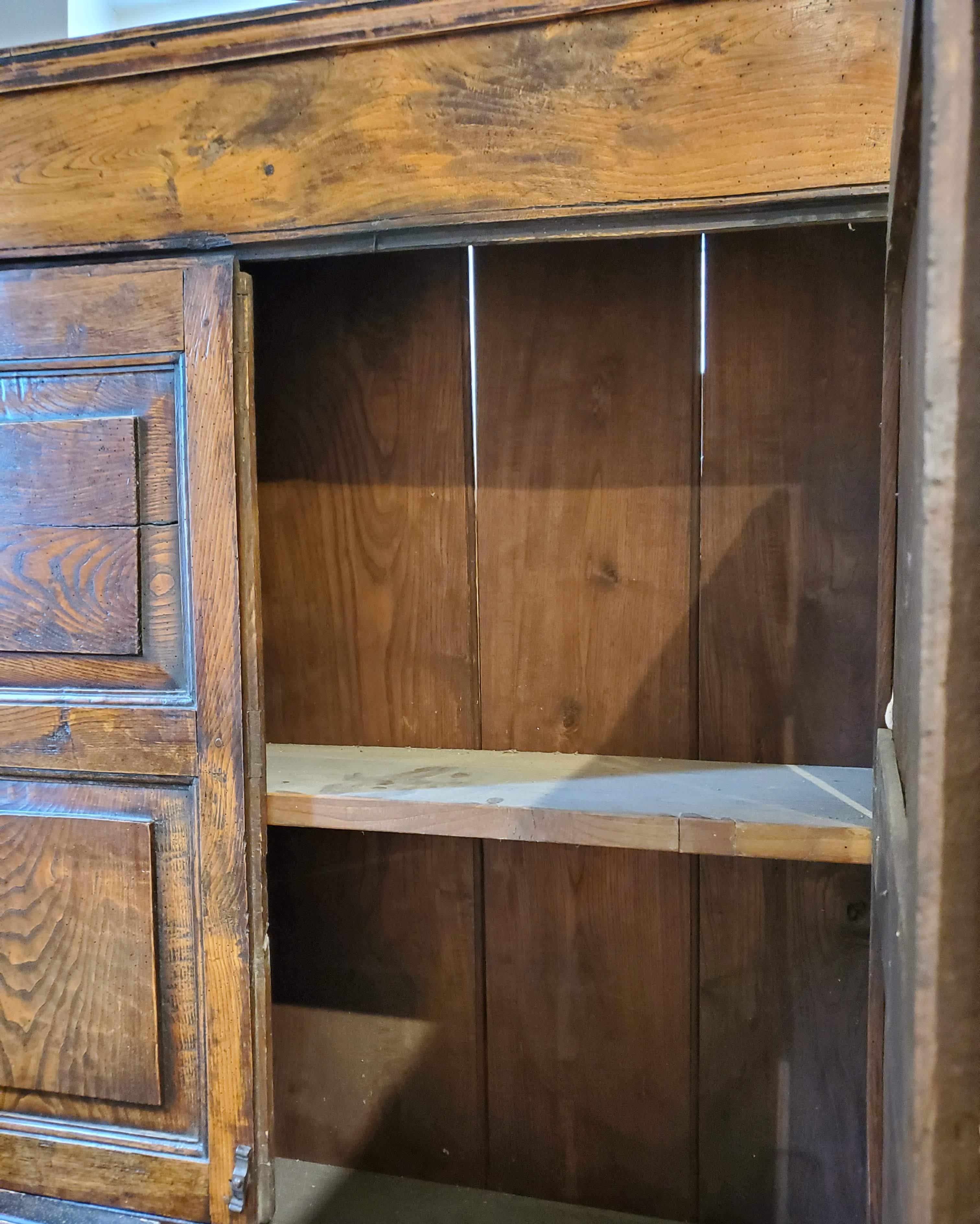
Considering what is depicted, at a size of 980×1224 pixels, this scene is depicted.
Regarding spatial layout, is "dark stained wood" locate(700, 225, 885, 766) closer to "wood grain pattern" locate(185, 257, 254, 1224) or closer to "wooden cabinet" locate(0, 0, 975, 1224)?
"wooden cabinet" locate(0, 0, 975, 1224)

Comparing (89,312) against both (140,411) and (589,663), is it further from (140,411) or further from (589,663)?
(589,663)

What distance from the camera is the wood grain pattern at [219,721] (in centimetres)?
87

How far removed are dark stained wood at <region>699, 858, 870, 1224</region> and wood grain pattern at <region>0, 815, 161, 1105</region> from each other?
0.66m

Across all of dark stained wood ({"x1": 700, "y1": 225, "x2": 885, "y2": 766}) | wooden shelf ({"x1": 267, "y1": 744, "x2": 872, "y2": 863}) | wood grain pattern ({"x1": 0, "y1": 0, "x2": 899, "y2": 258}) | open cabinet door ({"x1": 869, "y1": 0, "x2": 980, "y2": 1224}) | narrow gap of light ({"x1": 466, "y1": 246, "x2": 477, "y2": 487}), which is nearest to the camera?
open cabinet door ({"x1": 869, "y1": 0, "x2": 980, "y2": 1224})

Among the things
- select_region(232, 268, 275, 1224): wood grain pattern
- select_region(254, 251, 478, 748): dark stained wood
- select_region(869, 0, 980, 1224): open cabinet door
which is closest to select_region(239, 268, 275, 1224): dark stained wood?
select_region(232, 268, 275, 1224): wood grain pattern

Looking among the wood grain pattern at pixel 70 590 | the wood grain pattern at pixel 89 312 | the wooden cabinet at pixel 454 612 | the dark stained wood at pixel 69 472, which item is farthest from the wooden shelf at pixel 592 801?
the wood grain pattern at pixel 89 312

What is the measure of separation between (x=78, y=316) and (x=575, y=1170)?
1.19m

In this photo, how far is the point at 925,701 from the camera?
0.31m

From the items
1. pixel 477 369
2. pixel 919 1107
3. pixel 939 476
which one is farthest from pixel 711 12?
pixel 919 1107

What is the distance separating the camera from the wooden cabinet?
0.78 meters

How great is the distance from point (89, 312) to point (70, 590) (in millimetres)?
279

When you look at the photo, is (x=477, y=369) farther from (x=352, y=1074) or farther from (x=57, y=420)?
(x=352, y=1074)

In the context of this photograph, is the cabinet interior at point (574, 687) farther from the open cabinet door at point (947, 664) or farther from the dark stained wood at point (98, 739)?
the open cabinet door at point (947, 664)

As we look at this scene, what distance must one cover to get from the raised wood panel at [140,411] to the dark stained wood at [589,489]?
0.39 m
